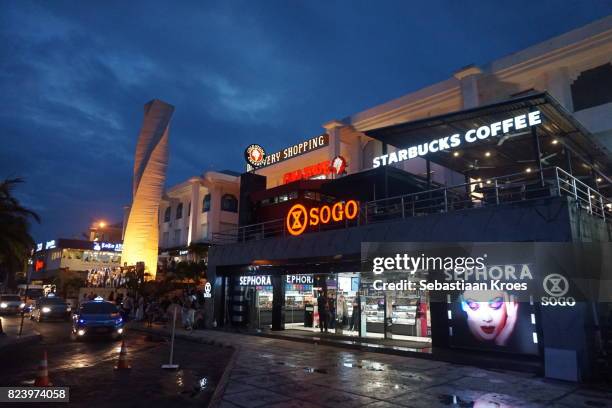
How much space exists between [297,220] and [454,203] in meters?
8.40

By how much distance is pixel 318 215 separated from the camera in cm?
1958

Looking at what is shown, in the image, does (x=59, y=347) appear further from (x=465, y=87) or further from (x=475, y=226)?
(x=465, y=87)

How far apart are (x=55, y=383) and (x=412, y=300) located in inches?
501

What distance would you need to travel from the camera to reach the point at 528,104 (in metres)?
Answer: 15.2

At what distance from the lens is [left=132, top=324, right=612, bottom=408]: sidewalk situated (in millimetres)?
8453

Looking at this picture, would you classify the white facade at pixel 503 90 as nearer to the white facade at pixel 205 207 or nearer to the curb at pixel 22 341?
the curb at pixel 22 341

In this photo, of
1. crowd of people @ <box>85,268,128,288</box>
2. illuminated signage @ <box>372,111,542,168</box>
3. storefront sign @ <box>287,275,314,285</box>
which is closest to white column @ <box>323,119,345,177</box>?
storefront sign @ <box>287,275,314,285</box>

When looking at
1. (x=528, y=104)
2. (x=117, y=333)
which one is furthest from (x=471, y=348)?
(x=117, y=333)

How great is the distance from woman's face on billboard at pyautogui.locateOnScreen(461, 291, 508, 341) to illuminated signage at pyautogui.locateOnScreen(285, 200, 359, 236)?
596 centimetres

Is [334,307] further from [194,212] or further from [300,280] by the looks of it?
[194,212]

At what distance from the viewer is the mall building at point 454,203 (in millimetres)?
12180

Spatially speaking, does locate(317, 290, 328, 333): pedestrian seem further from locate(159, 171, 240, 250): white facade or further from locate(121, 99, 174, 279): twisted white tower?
locate(121, 99, 174, 279): twisted white tower

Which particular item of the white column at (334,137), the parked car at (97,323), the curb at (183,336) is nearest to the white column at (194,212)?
the white column at (334,137)

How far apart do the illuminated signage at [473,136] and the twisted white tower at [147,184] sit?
123 ft
